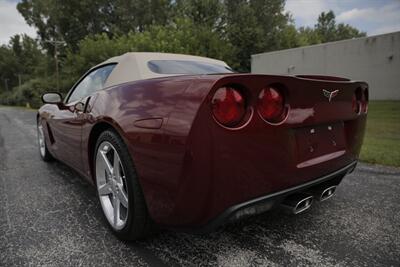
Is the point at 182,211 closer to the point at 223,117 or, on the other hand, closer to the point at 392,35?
the point at 223,117

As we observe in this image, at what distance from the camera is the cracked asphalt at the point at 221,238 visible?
158 centimetres

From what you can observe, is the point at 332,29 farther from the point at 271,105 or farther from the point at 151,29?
the point at 271,105

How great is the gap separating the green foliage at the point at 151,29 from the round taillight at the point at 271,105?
18.2 m

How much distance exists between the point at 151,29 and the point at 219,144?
2288 centimetres

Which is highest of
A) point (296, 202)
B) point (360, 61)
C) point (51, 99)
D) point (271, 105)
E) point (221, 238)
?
point (360, 61)

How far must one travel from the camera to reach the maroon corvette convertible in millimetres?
1219

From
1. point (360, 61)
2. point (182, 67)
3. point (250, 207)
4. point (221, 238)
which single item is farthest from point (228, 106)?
point (360, 61)

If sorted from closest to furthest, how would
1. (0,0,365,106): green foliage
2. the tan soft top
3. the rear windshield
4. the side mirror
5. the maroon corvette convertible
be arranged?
the maroon corvette convertible < the tan soft top < the rear windshield < the side mirror < (0,0,365,106): green foliage

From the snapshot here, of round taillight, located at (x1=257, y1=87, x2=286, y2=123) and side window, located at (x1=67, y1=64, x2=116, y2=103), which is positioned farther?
side window, located at (x1=67, y1=64, x2=116, y2=103)

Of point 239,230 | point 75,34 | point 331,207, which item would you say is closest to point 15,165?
point 239,230

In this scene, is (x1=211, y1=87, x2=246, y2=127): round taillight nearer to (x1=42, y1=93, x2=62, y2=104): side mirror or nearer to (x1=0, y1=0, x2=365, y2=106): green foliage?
(x1=42, y1=93, x2=62, y2=104): side mirror

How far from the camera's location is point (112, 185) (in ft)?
6.25

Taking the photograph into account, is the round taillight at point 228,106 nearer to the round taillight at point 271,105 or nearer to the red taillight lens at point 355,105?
the round taillight at point 271,105

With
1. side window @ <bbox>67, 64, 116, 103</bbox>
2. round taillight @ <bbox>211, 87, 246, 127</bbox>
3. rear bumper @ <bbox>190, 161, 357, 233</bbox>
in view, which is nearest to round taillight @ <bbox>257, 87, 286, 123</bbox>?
round taillight @ <bbox>211, 87, 246, 127</bbox>
